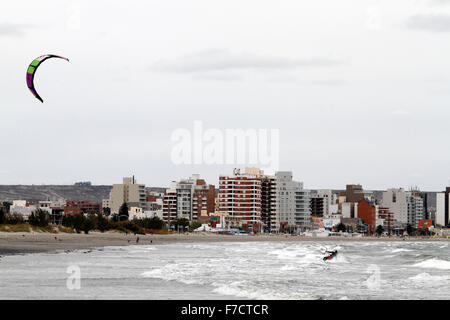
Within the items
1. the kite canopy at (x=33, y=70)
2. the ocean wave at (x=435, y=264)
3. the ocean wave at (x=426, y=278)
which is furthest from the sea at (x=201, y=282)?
the kite canopy at (x=33, y=70)

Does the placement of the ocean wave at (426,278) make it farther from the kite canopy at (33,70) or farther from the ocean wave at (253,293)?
the kite canopy at (33,70)

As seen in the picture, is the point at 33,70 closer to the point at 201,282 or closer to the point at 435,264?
the point at 201,282

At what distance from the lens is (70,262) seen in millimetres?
69312

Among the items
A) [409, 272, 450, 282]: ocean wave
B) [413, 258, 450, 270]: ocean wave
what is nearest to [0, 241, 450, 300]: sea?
[409, 272, 450, 282]: ocean wave

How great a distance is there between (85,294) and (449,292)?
21.4 meters

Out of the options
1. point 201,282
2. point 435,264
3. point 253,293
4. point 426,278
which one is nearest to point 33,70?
point 201,282

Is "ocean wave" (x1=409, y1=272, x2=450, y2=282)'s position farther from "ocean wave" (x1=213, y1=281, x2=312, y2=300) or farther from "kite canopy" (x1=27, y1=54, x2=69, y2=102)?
"kite canopy" (x1=27, y1=54, x2=69, y2=102)

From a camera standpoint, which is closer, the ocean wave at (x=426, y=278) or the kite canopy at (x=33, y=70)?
the ocean wave at (x=426, y=278)

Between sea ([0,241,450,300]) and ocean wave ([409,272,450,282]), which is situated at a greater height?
sea ([0,241,450,300])

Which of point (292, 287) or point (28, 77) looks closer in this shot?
point (292, 287)
